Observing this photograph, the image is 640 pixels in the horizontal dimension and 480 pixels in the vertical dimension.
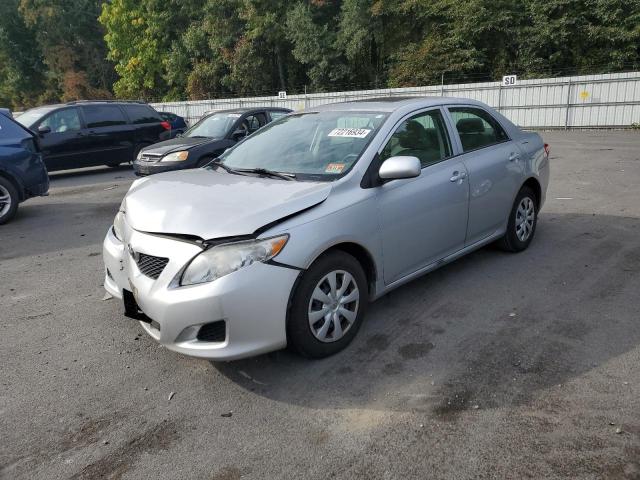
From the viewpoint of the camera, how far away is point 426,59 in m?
32.0

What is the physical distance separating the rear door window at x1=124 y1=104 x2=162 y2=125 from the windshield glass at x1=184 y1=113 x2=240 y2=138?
3.08 metres

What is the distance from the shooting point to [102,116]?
13.0 metres

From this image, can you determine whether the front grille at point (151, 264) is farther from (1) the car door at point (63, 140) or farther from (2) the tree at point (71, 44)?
(2) the tree at point (71, 44)

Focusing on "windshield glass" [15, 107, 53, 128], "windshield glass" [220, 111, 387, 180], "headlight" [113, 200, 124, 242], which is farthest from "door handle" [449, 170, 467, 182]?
"windshield glass" [15, 107, 53, 128]

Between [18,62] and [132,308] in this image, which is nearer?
[132,308]

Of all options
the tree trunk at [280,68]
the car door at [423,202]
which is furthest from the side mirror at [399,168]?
the tree trunk at [280,68]

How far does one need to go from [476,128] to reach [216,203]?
2854mm

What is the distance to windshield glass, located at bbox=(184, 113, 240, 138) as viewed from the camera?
10.9 metres

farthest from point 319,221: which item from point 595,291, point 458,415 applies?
point 595,291

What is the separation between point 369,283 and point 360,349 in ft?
1.62

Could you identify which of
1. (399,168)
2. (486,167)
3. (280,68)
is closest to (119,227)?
(399,168)

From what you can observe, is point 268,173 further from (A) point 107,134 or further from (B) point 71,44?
(B) point 71,44

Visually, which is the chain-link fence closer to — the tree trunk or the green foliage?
the green foliage

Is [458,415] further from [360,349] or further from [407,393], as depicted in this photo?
[360,349]
